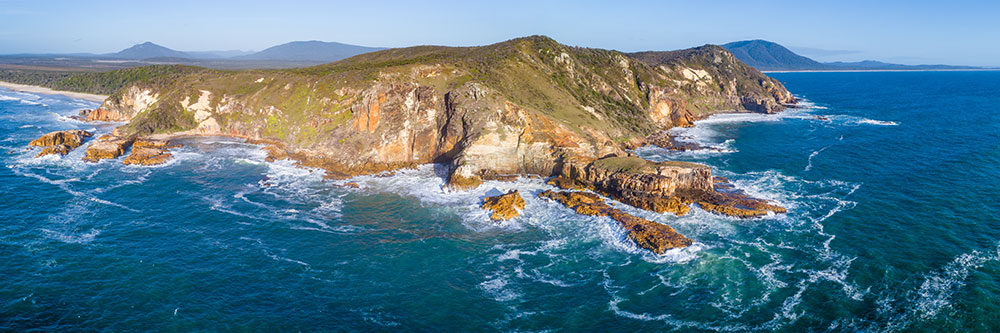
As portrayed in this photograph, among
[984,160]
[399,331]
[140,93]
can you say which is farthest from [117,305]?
[984,160]

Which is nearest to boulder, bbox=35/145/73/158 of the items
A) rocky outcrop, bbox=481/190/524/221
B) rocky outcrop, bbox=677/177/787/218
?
rocky outcrop, bbox=481/190/524/221

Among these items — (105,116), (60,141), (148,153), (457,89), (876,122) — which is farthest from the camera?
(105,116)

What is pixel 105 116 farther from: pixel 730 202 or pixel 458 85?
pixel 730 202

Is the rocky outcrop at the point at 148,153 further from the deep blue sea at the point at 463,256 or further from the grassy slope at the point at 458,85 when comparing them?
the grassy slope at the point at 458,85

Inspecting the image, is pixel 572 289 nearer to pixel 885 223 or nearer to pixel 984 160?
pixel 885 223

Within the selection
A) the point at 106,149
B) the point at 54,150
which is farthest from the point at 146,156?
the point at 54,150

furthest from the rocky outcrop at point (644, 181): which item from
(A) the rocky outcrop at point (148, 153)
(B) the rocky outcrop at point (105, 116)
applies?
(B) the rocky outcrop at point (105, 116)
